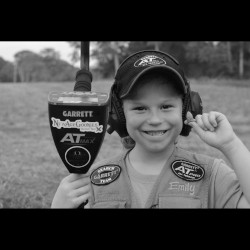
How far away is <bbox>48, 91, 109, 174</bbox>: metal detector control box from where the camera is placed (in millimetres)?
1515

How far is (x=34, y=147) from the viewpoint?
665 cm

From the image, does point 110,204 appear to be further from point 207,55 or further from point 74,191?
point 207,55

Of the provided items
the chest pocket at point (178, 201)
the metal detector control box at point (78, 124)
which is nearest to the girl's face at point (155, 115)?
the chest pocket at point (178, 201)

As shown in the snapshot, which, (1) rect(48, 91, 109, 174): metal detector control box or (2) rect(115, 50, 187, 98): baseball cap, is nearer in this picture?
(1) rect(48, 91, 109, 174): metal detector control box

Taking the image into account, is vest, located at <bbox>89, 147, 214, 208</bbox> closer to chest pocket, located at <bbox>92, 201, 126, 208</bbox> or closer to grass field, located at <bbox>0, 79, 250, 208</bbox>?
chest pocket, located at <bbox>92, 201, 126, 208</bbox>

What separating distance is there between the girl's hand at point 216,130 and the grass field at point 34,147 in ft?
3.80

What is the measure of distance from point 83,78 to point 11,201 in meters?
2.33

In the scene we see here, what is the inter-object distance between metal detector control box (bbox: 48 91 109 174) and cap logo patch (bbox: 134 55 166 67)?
39 centimetres

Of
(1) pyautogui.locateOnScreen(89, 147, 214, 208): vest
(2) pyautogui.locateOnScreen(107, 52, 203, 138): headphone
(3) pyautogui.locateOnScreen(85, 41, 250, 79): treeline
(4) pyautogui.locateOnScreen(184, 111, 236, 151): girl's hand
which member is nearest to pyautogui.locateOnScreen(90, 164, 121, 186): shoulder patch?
(1) pyautogui.locateOnScreen(89, 147, 214, 208): vest

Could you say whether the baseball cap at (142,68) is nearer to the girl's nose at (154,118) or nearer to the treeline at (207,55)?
the girl's nose at (154,118)

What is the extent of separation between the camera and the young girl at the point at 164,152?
174cm

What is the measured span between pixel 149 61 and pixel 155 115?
0.81 feet

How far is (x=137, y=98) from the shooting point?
1.86 metres

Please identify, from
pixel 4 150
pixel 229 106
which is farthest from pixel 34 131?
pixel 229 106
